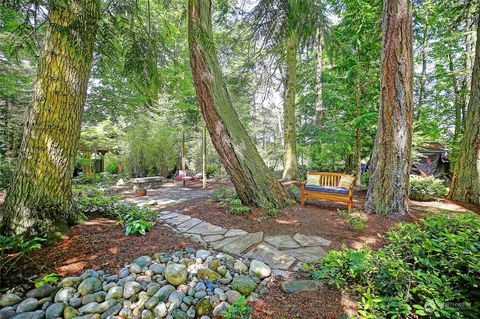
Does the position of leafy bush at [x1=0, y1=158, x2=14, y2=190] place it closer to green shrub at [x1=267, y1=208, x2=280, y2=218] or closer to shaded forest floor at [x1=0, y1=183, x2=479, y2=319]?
shaded forest floor at [x1=0, y1=183, x2=479, y2=319]

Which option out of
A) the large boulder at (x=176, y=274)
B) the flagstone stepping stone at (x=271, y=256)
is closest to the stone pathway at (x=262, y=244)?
the flagstone stepping stone at (x=271, y=256)

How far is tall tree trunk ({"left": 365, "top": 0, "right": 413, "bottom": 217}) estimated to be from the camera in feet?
11.6

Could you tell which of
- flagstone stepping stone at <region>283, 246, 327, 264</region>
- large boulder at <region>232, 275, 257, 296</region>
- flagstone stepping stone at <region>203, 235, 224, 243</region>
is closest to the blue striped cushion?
flagstone stepping stone at <region>283, 246, 327, 264</region>

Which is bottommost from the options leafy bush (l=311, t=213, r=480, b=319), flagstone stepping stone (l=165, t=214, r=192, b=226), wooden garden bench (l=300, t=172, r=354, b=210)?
flagstone stepping stone (l=165, t=214, r=192, b=226)

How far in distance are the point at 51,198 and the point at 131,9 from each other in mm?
2644

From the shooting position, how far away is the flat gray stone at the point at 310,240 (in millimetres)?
2711

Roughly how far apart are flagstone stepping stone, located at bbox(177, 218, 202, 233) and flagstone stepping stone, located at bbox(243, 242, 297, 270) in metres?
1.20

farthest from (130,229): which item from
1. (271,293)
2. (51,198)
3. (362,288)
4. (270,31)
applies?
(270,31)

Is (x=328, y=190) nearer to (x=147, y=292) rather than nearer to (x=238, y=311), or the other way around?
(x=238, y=311)

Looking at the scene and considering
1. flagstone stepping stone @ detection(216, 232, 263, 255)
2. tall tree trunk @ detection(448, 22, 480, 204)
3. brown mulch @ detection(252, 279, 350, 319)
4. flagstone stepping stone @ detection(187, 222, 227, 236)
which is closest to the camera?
brown mulch @ detection(252, 279, 350, 319)

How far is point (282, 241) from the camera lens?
280 centimetres

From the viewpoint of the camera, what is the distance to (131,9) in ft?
9.37

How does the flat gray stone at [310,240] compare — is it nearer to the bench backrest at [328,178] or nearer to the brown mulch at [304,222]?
the brown mulch at [304,222]

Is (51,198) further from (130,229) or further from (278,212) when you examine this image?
(278,212)
